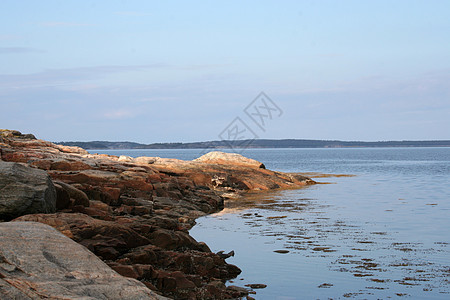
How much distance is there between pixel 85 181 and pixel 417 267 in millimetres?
14159

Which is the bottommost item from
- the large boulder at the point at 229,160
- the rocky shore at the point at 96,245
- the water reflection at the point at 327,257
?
the water reflection at the point at 327,257

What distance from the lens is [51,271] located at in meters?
8.23

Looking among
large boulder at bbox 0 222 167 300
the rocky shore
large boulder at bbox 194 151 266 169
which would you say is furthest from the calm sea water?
large boulder at bbox 194 151 266 169

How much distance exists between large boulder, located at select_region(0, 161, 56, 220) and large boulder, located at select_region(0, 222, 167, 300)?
301 cm

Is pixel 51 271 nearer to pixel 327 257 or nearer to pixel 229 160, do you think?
pixel 327 257

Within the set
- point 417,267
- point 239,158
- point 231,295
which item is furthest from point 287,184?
point 231,295

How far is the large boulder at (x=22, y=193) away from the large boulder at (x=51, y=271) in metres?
3.01

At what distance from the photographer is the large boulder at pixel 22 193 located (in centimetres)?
1261

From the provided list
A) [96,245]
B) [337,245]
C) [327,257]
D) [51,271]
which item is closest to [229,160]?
[337,245]

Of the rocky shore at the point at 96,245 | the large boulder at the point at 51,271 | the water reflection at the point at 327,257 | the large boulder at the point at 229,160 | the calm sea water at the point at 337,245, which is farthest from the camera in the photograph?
the large boulder at the point at 229,160

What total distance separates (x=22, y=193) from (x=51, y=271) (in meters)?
5.18

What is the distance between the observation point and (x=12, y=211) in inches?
496

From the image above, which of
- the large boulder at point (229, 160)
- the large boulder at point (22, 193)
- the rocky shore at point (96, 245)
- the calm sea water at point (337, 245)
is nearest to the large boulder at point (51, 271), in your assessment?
the rocky shore at point (96, 245)

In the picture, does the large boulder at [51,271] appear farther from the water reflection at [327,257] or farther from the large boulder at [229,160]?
the large boulder at [229,160]
